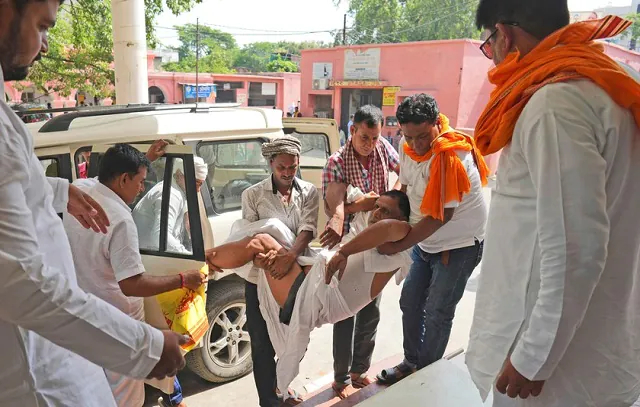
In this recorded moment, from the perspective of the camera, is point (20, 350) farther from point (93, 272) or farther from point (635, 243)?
point (635, 243)


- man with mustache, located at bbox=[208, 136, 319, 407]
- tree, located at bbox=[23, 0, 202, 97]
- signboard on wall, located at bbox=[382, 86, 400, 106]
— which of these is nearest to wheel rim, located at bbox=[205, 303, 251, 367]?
man with mustache, located at bbox=[208, 136, 319, 407]

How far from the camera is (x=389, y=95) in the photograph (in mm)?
18406

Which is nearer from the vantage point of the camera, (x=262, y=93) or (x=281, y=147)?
(x=281, y=147)

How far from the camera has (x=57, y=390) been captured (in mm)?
1276

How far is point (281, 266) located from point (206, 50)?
50.8 m

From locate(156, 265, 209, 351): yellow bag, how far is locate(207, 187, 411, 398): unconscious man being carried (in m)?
0.29

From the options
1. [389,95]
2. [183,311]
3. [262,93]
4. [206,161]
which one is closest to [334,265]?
[183,311]

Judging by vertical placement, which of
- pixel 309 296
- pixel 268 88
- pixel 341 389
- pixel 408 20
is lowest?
pixel 341 389

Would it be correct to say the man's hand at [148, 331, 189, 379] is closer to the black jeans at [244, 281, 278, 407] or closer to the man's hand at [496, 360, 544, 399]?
the man's hand at [496, 360, 544, 399]

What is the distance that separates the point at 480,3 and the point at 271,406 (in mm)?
2230

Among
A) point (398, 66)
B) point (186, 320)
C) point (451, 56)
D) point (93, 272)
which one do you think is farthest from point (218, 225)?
point (398, 66)

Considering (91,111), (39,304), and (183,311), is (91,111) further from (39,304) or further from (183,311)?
(39,304)

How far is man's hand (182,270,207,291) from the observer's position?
7.89ft

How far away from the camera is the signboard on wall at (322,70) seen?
2038cm
